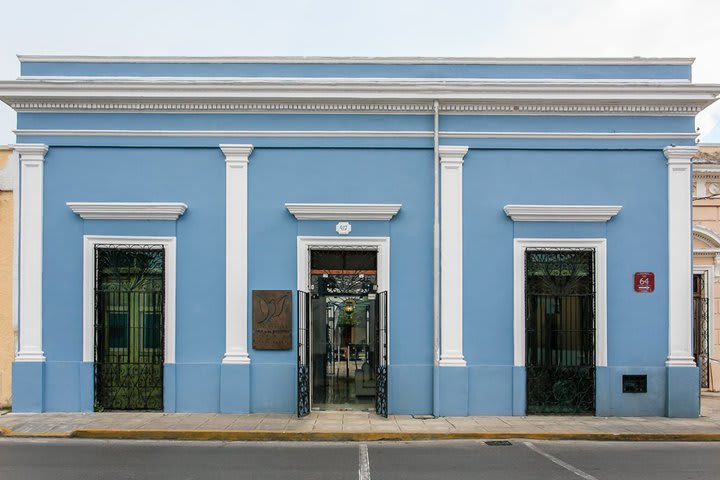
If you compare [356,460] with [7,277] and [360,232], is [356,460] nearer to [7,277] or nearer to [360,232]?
[360,232]

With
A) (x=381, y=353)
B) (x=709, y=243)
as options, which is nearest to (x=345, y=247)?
(x=381, y=353)

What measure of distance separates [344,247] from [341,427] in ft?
9.63

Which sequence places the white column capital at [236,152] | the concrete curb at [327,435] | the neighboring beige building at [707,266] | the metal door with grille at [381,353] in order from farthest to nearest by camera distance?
the neighboring beige building at [707,266] < the white column capital at [236,152] < the metal door with grille at [381,353] < the concrete curb at [327,435]

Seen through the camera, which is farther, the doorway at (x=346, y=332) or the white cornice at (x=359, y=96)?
the doorway at (x=346, y=332)

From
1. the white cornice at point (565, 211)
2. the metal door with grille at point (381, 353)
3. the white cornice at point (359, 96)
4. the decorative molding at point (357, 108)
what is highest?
the white cornice at point (359, 96)

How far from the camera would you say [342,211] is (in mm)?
11211

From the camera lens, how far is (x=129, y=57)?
11.4m

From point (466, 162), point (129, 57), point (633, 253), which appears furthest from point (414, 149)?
point (129, 57)

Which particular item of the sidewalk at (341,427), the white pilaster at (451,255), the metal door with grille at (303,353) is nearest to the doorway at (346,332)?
the metal door with grille at (303,353)

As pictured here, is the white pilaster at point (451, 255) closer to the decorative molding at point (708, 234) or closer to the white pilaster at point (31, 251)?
the decorative molding at point (708, 234)

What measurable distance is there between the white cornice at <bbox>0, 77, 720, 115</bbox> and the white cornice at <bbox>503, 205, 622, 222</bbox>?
1610 millimetres

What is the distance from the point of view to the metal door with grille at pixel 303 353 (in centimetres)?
1066

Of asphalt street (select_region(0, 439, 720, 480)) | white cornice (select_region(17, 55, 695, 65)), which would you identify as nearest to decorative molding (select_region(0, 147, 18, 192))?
white cornice (select_region(17, 55, 695, 65))

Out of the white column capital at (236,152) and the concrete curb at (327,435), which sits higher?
the white column capital at (236,152)
